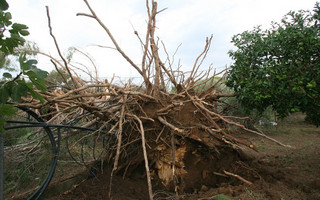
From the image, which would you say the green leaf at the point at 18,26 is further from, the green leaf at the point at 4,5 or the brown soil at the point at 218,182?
the brown soil at the point at 218,182

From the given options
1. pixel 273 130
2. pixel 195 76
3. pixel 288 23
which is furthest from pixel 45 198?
pixel 273 130

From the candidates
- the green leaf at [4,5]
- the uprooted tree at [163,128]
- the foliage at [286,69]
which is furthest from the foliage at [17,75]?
the foliage at [286,69]

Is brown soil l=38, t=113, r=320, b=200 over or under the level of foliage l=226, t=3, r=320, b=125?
under

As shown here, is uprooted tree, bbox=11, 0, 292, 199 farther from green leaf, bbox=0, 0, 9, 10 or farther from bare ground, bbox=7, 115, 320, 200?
green leaf, bbox=0, 0, 9, 10

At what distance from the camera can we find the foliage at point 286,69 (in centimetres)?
268

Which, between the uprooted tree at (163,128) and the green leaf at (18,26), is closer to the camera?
the green leaf at (18,26)

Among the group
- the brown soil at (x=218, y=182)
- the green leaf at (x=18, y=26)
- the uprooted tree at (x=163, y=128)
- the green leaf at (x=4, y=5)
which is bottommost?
the brown soil at (x=218, y=182)

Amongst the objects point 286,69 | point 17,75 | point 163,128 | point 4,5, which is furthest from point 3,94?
point 286,69

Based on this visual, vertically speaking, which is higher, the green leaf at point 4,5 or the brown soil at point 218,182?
the green leaf at point 4,5

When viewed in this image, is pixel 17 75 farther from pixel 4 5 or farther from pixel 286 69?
pixel 286 69

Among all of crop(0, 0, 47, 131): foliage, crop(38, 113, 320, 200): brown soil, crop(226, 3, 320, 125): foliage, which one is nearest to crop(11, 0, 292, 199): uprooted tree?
crop(38, 113, 320, 200): brown soil

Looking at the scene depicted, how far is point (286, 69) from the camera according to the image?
284 cm

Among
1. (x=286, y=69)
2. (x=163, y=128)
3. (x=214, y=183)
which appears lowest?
(x=214, y=183)

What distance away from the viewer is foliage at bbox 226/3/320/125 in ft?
8.79
